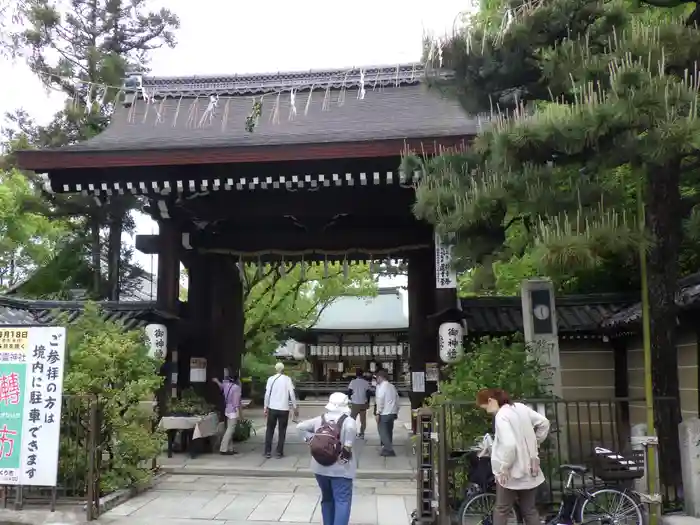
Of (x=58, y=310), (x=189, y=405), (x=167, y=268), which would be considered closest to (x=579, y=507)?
(x=189, y=405)

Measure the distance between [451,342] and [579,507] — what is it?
462 cm

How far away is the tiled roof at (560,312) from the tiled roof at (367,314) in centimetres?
2051

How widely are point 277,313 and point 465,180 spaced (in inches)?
691

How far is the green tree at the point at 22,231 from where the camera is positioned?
1862 cm

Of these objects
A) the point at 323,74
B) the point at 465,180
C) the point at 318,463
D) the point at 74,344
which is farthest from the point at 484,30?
the point at 323,74

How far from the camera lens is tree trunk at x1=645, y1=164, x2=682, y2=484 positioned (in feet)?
23.0

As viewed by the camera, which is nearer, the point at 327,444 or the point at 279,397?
the point at 327,444

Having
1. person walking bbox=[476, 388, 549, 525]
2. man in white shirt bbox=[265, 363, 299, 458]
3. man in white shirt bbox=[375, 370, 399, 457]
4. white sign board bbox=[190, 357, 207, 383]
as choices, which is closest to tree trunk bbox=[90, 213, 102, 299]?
white sign board bbox=[190, 357, 207, 383]

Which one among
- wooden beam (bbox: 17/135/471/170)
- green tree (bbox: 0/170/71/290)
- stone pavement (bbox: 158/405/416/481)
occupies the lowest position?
stone pavement (bbox: 158/405/416/481)

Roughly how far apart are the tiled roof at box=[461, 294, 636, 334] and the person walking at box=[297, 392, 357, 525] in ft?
21.0

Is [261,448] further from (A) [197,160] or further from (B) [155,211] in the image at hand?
(A) [197,160]

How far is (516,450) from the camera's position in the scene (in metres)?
5.41

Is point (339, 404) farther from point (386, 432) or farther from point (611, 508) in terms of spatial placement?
point (386, 432)

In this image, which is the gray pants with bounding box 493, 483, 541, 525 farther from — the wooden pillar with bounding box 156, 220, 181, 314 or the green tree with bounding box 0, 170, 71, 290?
the green tree with bounding box 0, 170, 71, 290
